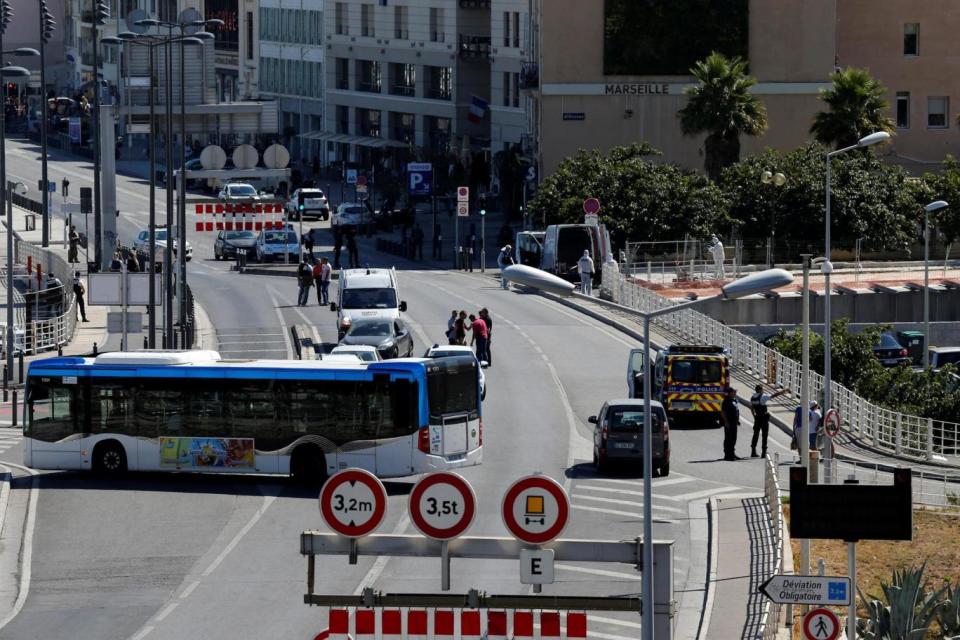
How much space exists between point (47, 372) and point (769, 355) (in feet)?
71.5

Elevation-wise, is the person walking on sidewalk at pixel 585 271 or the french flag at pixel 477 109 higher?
the french flag at pixel 477 109

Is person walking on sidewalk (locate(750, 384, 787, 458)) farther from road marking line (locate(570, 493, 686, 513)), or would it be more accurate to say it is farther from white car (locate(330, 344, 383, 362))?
white car (locate(330, 344, 383, 362))

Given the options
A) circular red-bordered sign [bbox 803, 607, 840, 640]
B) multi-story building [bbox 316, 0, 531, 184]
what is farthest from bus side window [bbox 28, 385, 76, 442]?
multi-story building [bbox 316, 0, 531, 184]

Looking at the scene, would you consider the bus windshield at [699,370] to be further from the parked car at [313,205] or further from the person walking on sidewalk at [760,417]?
the parked car at [313,205]

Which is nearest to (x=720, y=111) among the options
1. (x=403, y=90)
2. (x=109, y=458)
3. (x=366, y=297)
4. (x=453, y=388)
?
(x=366, y=297)

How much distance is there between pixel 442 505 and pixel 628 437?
69.3 feet

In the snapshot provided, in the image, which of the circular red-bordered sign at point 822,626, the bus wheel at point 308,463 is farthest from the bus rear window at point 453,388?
the circular red-bordered sign at point 822,626

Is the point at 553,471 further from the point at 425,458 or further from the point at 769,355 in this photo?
the point at 769,355

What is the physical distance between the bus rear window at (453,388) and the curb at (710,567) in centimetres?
494

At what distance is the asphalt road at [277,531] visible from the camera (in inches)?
1072

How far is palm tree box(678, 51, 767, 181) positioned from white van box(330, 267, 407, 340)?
31.6 metres

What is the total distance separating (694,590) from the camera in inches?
1139

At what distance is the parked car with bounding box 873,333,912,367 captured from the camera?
6119 cm

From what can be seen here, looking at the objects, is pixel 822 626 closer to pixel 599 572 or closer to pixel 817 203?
pixel 599 572
